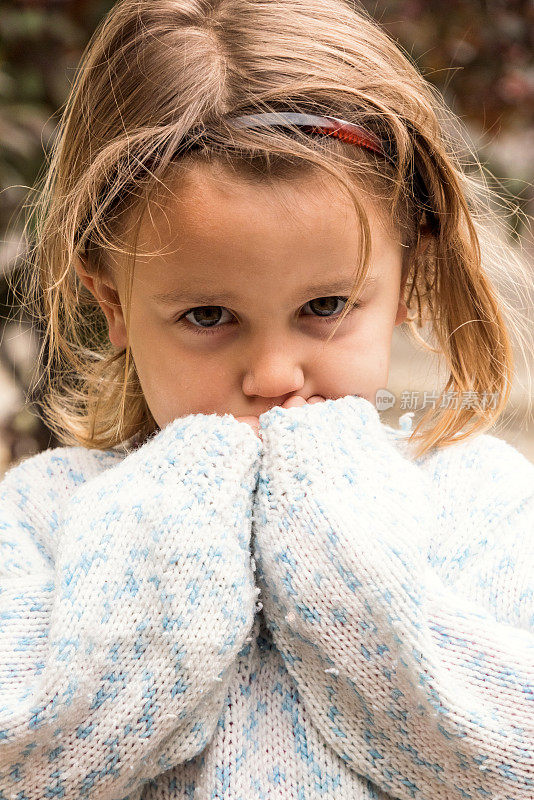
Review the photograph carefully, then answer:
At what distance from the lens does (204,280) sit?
1281 mm

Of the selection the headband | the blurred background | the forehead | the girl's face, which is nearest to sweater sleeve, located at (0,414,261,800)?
the girl's face

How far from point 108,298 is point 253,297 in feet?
1.27

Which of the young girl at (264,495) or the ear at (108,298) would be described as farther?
the ear at (108,298)

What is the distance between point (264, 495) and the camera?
1.29 m

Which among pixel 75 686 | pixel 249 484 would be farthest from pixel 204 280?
pixel 75 686

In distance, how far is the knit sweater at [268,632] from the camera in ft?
3.76

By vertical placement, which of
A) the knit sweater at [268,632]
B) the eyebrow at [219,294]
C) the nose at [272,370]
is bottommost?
the knit sweater at [268,632]

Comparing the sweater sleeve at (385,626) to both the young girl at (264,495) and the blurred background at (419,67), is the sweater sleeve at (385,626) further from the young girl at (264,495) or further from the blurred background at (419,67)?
the blurred background at (419,67)

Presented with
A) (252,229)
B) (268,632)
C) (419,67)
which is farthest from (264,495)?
(419,67)

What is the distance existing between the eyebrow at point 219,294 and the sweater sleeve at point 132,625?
185mm

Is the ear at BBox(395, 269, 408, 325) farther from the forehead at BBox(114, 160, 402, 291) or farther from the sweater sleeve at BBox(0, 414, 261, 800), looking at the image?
the sweater sleeve at BBox(0, 414, 261, 800)

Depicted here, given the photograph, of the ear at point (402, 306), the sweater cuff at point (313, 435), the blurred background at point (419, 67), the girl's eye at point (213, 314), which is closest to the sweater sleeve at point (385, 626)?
the sweater cuff at point (313, 435)

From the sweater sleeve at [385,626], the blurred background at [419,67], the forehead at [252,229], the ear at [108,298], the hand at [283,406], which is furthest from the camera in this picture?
the blurred background at [419,67]

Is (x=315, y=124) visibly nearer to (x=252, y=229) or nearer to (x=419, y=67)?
(x=252, y=229)
